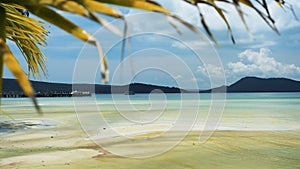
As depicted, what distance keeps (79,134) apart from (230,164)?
2247 millimetres

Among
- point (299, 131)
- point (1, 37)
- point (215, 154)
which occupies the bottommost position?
point (299, 131)

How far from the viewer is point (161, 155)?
3.33m

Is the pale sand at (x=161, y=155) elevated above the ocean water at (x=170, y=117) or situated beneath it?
elevated above

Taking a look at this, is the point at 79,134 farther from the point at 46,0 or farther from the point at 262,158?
the point at 46,0

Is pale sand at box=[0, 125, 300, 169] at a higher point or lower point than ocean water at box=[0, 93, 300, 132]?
higher

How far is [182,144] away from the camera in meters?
4.00

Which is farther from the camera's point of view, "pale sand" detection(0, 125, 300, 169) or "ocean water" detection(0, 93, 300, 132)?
"ocean water" detection(0, 93, 300, 132)

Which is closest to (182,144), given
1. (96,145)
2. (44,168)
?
(96,145)

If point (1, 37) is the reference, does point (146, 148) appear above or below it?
below

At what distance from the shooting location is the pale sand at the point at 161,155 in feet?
9.85

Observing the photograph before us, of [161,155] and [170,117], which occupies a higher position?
[161,155]

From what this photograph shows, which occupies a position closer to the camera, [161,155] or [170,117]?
[161,155]

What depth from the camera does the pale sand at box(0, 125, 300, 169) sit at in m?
3.00

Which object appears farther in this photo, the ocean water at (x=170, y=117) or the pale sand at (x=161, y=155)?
the ocean water at (x=170, y=117)
